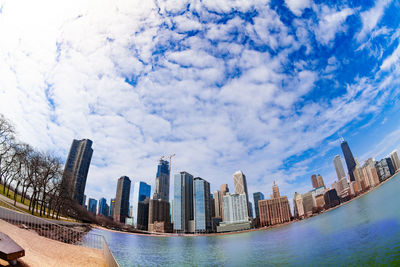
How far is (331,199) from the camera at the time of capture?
98938 mm

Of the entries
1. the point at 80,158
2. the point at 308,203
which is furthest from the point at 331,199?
the point at 80,158

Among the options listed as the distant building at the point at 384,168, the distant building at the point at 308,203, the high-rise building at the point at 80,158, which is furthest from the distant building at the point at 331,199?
the high-rise building at the point at 80,158

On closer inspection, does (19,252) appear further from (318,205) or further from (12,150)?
Answer: (318,205)

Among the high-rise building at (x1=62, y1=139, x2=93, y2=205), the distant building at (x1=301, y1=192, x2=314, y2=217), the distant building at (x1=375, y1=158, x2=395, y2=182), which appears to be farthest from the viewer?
the high-rise building at (x1=62, y1=139, x2=93, y2=205)

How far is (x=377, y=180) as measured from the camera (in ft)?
129

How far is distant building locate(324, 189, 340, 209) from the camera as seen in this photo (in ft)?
310

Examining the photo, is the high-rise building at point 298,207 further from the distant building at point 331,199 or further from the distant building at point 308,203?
the distant building at point 331,199

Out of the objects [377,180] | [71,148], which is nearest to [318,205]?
[377,180]

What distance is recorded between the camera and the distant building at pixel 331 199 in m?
94.3

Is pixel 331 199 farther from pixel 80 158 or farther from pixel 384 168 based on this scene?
pixel 80 158

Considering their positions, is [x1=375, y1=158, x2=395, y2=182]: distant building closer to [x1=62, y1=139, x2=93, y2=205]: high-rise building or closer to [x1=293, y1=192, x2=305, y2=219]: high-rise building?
[x1=293, y1=192, x2=305, y2=219]: high-rise building

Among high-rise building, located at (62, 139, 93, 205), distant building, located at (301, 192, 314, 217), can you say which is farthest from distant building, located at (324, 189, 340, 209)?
high-rise building, located at (62, 139, 93, 205)

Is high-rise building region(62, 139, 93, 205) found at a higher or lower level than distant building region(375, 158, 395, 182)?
higher

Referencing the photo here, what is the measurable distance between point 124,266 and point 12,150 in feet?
122
